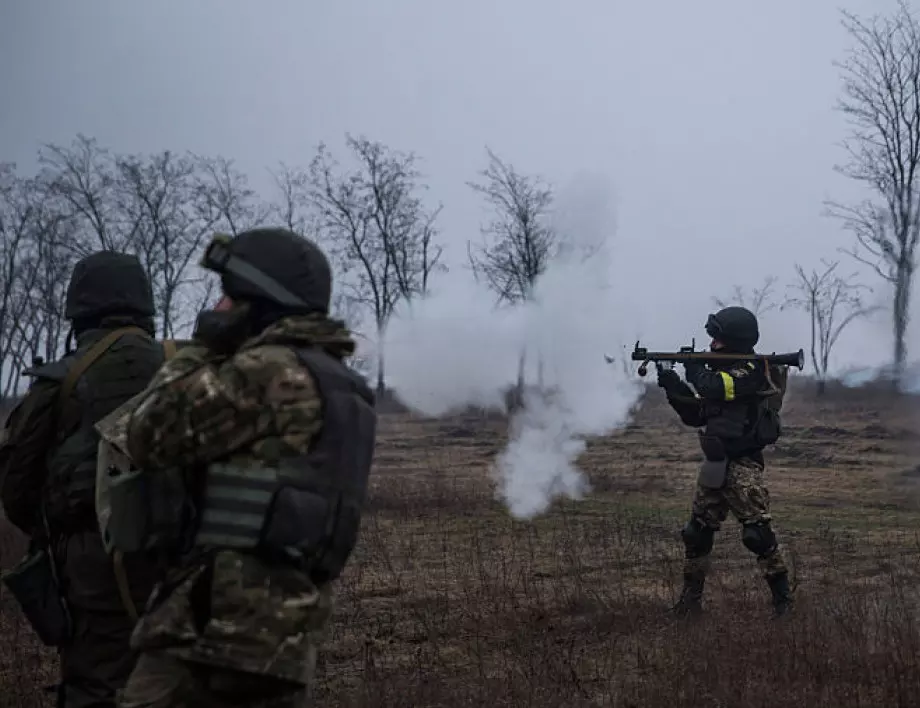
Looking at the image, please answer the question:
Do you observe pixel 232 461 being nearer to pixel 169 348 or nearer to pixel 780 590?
pixel 169 348

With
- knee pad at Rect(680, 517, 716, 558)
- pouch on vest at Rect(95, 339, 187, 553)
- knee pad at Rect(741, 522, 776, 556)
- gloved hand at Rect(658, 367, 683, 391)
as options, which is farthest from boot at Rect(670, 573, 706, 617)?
pouch on vest at Rect(95, 339, 187, 553)

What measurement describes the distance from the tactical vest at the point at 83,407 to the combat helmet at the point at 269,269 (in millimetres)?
923

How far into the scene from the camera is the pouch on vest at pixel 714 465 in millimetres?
7859

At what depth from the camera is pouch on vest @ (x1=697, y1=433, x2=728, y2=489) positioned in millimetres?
7859

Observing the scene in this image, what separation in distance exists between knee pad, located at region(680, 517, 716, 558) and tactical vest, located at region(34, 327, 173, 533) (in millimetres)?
4953

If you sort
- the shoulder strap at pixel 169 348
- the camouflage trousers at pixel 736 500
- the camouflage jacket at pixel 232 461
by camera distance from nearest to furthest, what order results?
the camouflage jacket at pixel 232 461
the shoulder strap at pixel 169 348
the camouflage trousers at pixel 736 500

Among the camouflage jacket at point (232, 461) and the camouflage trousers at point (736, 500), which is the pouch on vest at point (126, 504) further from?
the camouflage trousers at point (736, 500)

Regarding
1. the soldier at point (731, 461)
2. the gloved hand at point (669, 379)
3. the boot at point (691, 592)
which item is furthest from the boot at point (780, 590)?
the gloved hand at point (669, 379)

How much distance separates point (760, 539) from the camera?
7.59 metres

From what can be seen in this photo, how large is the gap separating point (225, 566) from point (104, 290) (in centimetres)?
176

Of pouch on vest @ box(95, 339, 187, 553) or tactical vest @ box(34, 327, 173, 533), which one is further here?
tactical vest @ box(34, 327, 173, 533)

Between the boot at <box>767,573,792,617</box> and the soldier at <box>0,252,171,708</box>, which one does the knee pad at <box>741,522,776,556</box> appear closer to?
the boot at <box>767,573,792,617</box>

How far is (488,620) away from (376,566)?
8.62 feet

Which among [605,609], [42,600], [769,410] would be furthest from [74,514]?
[769,410]
